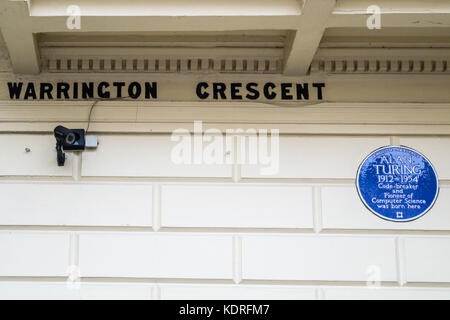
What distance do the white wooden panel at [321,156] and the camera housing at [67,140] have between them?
1.67 m

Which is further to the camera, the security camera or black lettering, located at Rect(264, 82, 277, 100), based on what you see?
black lettering, located at Rect(264, 82, 277, 100)

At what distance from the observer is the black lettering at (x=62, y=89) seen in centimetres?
581

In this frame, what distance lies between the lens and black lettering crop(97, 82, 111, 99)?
19.1ft

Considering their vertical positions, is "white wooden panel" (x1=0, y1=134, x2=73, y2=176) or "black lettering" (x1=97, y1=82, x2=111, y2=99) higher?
"black lettering" (x1=97, y1=82, x2=111, y2=99)

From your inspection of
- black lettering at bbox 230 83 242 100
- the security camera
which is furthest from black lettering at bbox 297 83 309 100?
the security camera

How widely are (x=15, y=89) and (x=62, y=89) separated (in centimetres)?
48

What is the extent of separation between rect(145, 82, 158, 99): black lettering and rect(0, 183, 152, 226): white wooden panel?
956 millimetres

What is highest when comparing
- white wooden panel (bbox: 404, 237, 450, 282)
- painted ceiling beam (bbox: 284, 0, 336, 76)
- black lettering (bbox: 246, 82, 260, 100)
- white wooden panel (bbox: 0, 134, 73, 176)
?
painted ceiling beam (bbox: 284, 0, 336, 76)

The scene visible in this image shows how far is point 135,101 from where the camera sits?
580 centimetres

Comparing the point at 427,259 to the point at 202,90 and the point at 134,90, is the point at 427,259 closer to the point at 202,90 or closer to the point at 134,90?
the point at 202,90

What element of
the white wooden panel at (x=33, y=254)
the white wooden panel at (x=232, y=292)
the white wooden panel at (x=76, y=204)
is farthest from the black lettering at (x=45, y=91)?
the white wooden panel at (x=232, y=292)

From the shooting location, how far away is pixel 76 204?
5582mm

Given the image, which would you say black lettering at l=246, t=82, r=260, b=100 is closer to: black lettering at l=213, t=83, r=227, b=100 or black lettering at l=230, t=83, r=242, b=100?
black lettering at l=230, t=83, r=242, b=100

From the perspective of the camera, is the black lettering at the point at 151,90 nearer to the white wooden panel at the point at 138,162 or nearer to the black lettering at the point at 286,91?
the white wooden panel at the point at 138,162
